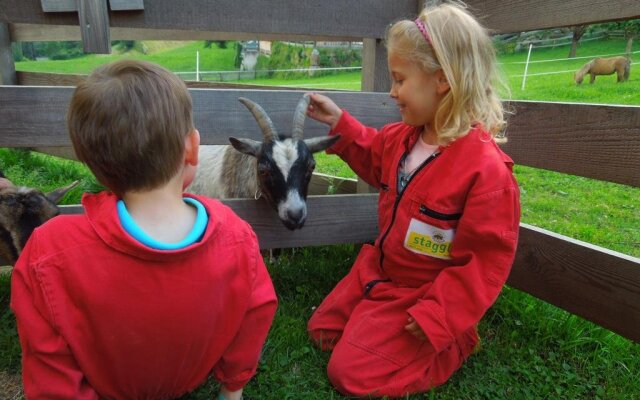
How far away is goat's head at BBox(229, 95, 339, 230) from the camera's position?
2.90m

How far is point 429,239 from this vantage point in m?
2.43

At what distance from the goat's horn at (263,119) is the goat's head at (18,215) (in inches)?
46.6

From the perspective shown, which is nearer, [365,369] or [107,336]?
[107,336]

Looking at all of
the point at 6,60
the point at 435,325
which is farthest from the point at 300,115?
the point at 6,60

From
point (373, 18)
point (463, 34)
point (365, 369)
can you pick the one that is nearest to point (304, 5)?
point (373, 18)

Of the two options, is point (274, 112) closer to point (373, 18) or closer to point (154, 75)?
point (373, 18)

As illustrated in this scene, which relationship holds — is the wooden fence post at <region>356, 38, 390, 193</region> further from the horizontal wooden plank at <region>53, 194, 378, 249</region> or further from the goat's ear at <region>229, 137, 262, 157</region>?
the goat's ear at <region>229, 137, 262, 157</region>

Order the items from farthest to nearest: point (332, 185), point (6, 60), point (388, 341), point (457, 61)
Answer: point (6, 60) → point (332, 185) → point (388, 341) → point (457, 61)

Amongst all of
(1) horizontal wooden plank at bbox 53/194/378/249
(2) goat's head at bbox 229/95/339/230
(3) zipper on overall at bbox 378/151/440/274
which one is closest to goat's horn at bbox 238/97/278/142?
(2) goat's head at bbox 229/95/339/230

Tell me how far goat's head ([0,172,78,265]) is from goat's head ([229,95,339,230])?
106 centimetres

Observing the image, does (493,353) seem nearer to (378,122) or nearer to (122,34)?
(378,122)

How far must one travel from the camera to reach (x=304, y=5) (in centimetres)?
315

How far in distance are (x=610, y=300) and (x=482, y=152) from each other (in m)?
1.13

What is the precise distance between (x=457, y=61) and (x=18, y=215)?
7.41 ft
